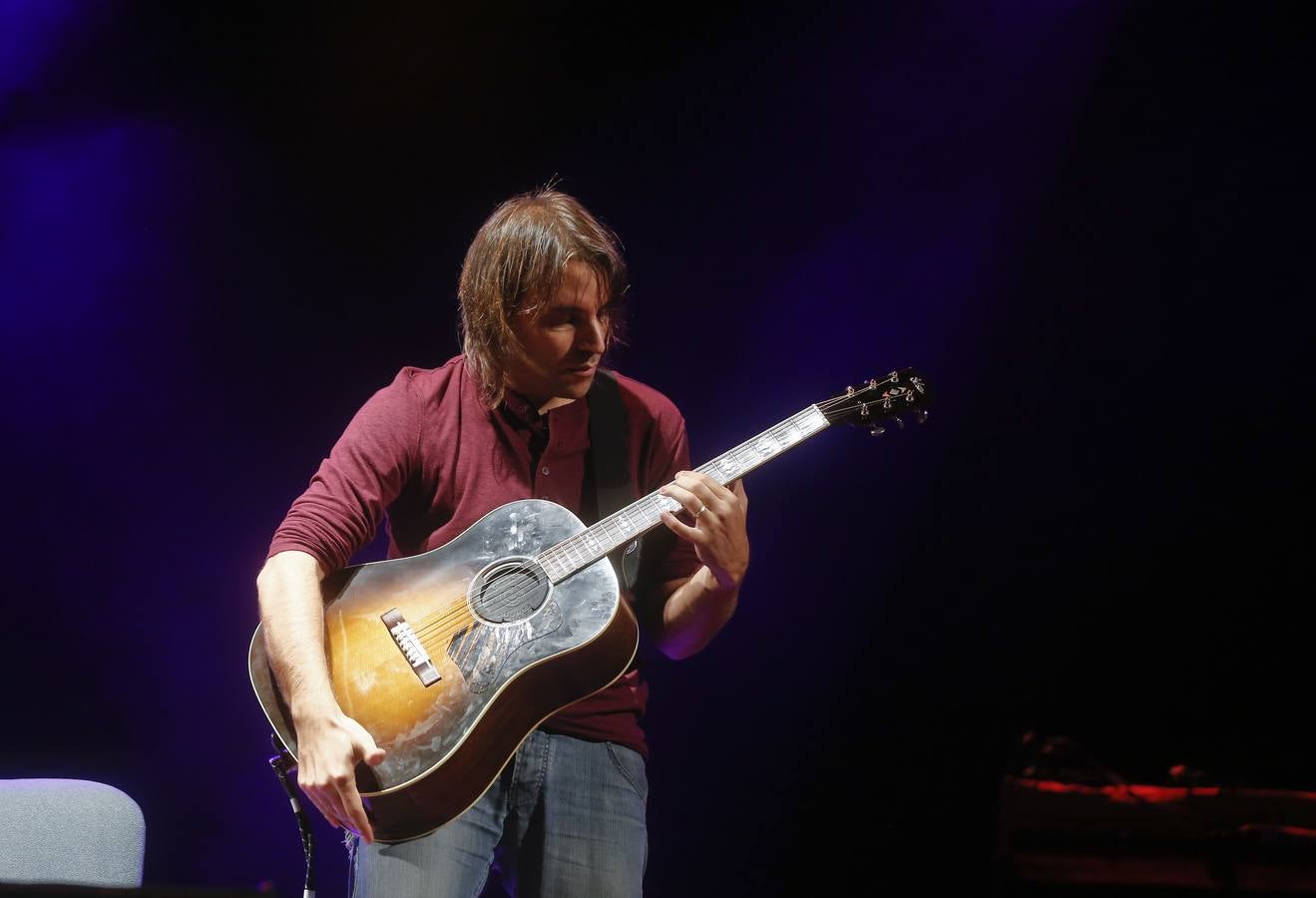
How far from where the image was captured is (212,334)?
4070 mm

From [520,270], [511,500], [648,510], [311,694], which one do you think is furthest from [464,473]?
[311,694]

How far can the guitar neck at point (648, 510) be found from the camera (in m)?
2.50

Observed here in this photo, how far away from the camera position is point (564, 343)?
9.20ft

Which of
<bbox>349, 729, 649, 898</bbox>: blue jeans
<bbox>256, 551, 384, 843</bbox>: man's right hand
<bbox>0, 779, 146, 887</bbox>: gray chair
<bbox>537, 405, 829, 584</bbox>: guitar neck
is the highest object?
<bbox>537, 405, 829, 584</bbox>: guitar neck

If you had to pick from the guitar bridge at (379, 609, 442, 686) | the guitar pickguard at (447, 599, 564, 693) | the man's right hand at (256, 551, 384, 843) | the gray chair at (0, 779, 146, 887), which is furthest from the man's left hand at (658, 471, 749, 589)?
the gray chair at (0, 779, 146, 887)

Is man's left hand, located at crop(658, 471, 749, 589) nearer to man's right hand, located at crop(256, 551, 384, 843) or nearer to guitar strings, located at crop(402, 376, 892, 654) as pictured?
guitar strings, located at crop(402, 376, 892, 654)

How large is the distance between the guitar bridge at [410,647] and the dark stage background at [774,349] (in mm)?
1895

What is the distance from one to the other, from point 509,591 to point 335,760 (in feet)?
1.87

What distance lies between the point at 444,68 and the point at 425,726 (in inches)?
121

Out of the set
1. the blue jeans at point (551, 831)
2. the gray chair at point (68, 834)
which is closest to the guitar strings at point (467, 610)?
the blue jeans at point (551, 831)

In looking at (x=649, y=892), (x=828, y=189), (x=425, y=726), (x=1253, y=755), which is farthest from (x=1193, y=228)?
(x=425, y=726)

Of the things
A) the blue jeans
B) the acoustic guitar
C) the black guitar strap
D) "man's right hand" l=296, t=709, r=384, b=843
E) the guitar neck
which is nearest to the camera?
"man's right hand" l=296, t=709, r=384, b=843

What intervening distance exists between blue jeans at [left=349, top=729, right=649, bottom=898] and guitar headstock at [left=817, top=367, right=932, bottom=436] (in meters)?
1.12

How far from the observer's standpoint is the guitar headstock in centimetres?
289
